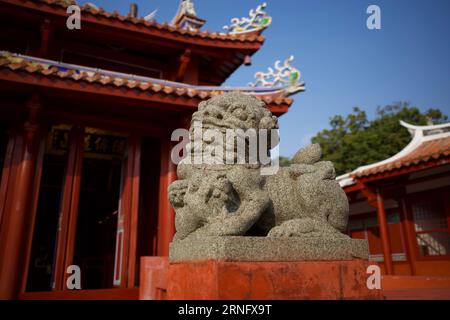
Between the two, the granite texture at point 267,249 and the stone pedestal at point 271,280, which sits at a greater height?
the granite texture at point 267,249

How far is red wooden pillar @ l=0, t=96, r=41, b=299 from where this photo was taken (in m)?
4.63

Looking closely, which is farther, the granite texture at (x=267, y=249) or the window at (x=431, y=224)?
the window at (x=431, y=224)

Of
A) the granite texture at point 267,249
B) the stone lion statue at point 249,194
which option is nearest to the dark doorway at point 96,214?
the stone lion statue at point 249,194

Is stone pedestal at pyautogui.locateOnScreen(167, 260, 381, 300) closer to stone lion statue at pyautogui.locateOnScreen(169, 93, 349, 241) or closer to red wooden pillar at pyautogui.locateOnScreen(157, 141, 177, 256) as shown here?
stone lion statue at pyautogui.locateOnScreen(169, 93, 349, 241)

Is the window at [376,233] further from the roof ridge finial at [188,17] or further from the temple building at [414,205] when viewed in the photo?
the roof ridge finial at [188,17]

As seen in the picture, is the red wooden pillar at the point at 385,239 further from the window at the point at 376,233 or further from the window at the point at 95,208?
the window at the point at 95,208

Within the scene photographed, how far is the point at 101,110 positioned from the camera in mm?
5770

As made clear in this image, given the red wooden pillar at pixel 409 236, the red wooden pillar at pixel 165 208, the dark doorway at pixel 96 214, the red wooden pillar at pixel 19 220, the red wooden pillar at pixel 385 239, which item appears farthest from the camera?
the red wooden pillar at pixel 409 236

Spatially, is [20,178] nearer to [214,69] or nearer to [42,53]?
[42,53]

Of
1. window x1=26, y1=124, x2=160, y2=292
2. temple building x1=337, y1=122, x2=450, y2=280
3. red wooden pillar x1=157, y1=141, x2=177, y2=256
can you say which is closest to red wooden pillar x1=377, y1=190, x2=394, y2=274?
temple building x1=337, y1=122, x2=450, y2=280

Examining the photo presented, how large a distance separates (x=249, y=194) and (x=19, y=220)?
13.7 ft

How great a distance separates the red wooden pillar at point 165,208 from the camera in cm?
559

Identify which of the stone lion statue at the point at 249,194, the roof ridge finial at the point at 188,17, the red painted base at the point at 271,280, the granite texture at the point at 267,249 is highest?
the roof ridge finial at the point at 188,17

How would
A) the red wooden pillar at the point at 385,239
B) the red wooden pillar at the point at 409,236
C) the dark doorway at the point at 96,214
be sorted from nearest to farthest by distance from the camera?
Answer: 1. the dark doorway at the point at 96,214
2. the red wooden pillar at the point at 385,239
3. the red wooden pillar at the point at 409,236
